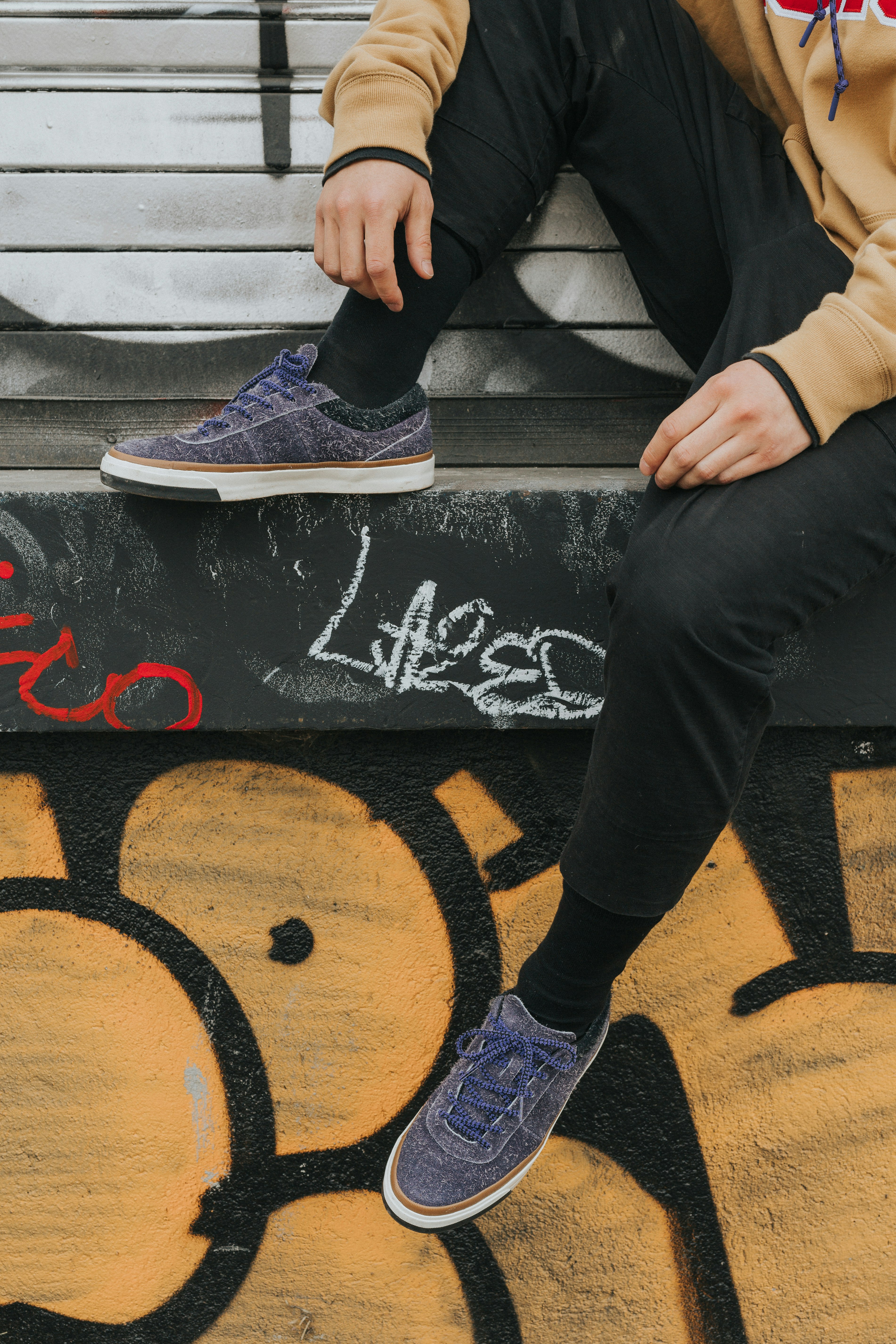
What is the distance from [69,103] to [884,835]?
213cm

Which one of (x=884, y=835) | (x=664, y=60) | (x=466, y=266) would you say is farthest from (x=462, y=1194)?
(x=664, y=60)

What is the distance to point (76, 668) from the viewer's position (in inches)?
56.1

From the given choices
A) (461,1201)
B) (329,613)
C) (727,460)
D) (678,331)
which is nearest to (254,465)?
(329,613)

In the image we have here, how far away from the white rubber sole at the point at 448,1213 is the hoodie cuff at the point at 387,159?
1292mm

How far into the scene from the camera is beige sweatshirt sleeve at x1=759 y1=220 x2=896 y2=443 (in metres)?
0.99

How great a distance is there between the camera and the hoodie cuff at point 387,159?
1184mm

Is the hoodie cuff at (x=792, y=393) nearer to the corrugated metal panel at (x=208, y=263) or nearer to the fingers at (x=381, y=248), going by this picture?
the fingers at (x=381, y=248)

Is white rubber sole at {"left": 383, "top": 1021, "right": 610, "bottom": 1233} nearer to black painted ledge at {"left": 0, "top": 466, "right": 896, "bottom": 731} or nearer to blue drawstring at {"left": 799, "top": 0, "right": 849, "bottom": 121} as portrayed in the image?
black painted ledge at {"left": 0, "top": 466, "right": 896, "bottom": 731}

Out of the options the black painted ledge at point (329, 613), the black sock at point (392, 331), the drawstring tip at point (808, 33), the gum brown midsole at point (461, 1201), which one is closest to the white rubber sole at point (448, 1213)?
the gum brown midsole at point (461, 1201)

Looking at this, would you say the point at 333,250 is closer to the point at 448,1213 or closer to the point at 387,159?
the point at 387,159

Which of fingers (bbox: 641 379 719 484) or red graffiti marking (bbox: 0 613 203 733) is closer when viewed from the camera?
fingers (bbox: 641 379 719 484)

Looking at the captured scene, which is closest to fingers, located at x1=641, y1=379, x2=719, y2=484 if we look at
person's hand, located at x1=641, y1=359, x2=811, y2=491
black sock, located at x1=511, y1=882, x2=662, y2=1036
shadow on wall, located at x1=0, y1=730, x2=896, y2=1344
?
person's hand, located at x1=641, y1=359, x2=811, y2=491

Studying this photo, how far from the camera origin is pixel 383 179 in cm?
117

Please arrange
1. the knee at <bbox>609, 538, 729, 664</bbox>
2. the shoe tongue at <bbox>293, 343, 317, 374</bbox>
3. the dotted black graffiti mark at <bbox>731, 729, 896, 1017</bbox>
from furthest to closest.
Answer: the dotted black graffiti mark at <bbox>731, 729, 896, 1017</bbox>
the shoe tongue at <bbox>293, 343, 317, 374</bbox>
the knee at <bbox>609, 538, 729, 664</bbox>
